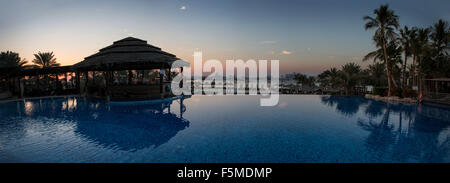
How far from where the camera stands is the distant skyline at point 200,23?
19125mm

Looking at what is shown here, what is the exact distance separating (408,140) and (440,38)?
2689 cm

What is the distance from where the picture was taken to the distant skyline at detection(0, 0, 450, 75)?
19125mm

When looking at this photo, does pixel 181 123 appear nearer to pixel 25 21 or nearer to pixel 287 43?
pixel 287 43

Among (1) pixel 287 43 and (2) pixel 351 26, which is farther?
(1) pixel 287 43

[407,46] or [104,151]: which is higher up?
[407,46]

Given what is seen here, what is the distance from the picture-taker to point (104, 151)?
5156 millimetres

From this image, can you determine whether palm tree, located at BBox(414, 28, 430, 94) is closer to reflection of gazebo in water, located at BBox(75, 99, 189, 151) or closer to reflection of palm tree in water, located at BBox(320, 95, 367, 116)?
reflection of palm tree in water, located at BBox(320, 95, 367, 116)

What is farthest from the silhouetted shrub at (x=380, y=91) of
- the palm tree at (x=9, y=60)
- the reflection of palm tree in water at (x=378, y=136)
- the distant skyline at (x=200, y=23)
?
the palm tree at (x=9, y=60)

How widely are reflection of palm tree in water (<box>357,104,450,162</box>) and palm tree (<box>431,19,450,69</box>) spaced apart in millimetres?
19819

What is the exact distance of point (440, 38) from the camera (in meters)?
20.6

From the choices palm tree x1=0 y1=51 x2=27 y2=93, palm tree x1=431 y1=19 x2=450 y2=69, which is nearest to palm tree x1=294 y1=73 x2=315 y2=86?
palm tree x1=431 y1=19 x2=450 y2=69
